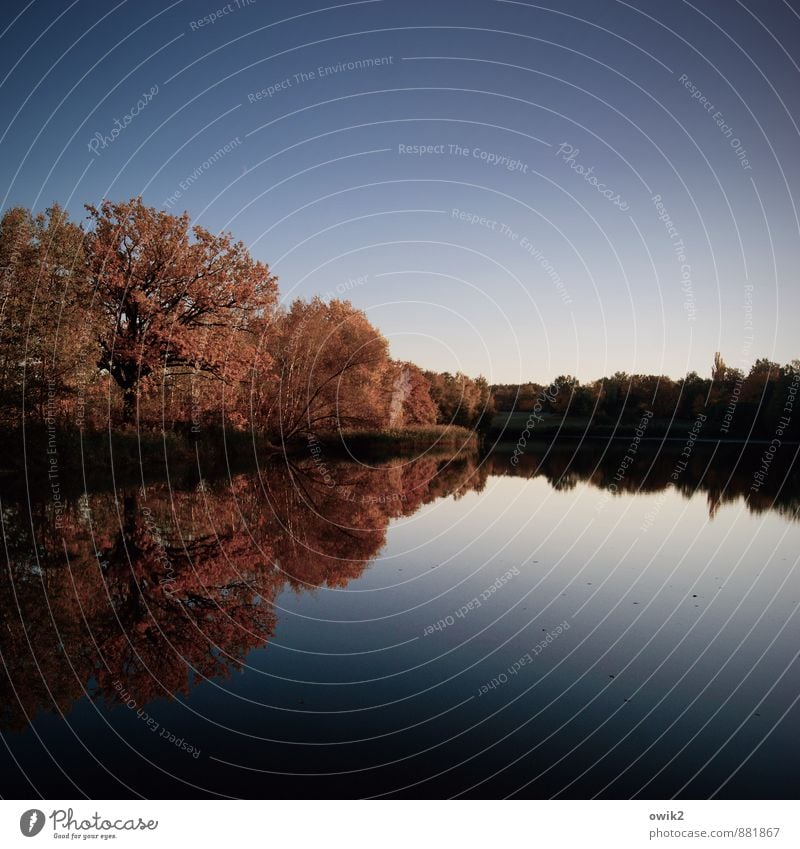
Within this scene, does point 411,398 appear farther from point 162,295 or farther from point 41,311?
point 41,311

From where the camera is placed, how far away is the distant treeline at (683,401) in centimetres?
7869

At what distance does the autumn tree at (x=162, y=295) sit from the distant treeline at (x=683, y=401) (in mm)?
43229

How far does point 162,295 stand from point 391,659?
26481mm

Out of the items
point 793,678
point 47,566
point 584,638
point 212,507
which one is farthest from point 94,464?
point 793,678

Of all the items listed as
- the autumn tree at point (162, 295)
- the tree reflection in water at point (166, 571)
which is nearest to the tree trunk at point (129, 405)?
the autumn tree at point (162, 295)

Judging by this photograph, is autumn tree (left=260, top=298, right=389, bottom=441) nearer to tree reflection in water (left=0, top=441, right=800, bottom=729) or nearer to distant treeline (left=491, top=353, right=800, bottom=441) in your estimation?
tree reflection in water (left=0, top=441, right=800, bottom=729)

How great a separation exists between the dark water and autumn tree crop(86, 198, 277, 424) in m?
14.0

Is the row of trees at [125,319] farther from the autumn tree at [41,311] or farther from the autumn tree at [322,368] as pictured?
the autumn tree at [322,368]

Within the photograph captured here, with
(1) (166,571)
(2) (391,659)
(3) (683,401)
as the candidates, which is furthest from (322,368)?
(3) (683,401)

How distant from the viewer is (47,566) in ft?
40.3

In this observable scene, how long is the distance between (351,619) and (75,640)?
370cm

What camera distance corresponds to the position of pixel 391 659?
28.0ft

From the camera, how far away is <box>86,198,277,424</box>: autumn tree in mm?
29781
